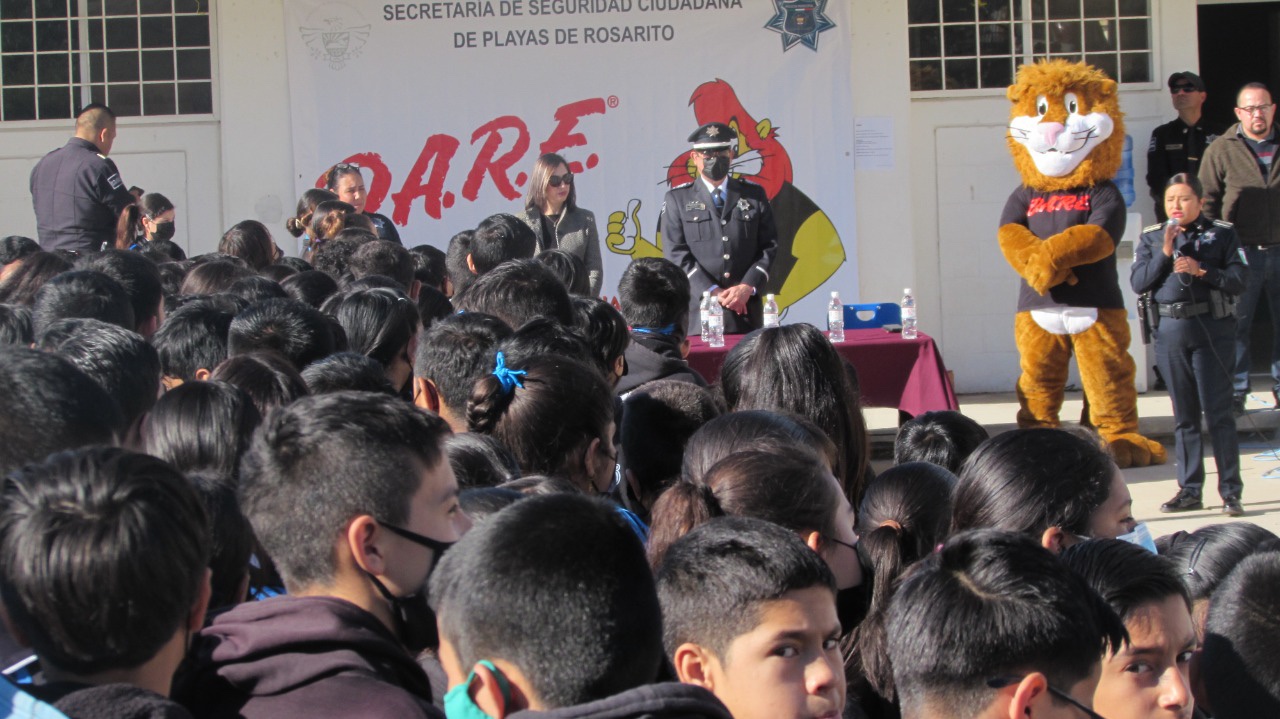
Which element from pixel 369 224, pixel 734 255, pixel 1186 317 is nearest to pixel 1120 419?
pixel 1186 317

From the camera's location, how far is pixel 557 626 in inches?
54.9

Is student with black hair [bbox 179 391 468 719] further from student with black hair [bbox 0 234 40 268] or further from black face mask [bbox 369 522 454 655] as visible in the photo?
student with black hair [bbox 0 234 40 268]

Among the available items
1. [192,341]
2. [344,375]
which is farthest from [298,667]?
[192,341]

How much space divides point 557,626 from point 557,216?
5.45 meters

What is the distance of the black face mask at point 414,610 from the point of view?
1.75 metres

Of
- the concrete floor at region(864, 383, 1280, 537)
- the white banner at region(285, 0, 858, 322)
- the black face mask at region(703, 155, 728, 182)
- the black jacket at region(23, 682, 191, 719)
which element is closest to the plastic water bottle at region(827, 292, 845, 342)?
the black face mask at region(703, 155, 728, 182)

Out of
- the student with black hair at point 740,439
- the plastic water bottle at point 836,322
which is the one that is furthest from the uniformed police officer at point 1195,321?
the student with black hair at point 740,439

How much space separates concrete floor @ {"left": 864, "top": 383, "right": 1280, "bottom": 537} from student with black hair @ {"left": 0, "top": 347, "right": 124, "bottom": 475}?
4.58 m

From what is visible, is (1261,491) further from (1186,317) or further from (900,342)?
(900,342)

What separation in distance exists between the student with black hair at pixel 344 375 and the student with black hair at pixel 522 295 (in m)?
0.83

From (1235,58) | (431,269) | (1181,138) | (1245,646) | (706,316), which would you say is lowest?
(1245,646)

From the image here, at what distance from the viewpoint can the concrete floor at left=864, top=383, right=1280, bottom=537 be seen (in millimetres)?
5895

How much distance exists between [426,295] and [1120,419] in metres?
3.87

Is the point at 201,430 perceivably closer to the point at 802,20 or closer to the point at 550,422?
the point at 550,422
